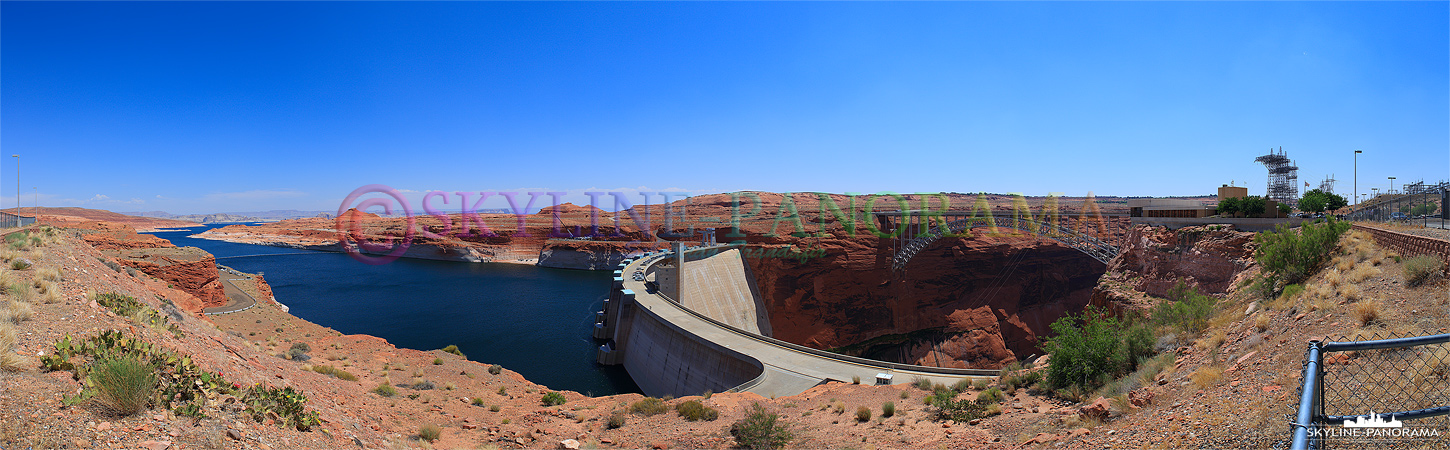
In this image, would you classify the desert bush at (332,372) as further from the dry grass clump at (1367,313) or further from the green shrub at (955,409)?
the dry grass clump at (1367,313)

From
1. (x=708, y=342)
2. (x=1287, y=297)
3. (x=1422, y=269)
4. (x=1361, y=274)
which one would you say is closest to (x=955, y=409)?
(x=1287, y=297)

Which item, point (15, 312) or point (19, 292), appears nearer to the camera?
point (15, 312)

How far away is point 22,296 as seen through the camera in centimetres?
777

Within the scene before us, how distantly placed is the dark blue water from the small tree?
2913cm

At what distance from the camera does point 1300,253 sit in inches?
477

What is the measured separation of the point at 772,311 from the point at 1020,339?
730 inches

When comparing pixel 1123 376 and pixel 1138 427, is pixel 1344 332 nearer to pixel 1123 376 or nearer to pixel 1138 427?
pixel 1123 376

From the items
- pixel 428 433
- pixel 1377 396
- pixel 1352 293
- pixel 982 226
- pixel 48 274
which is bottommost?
pixel 428 433

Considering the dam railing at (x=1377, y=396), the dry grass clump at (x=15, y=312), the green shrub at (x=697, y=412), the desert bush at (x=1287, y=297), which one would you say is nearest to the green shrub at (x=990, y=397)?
the dam railing at (x=1377, y=396)

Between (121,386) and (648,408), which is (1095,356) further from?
(121,386)

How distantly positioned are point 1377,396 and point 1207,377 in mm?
1873

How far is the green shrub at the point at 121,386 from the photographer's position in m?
5.34

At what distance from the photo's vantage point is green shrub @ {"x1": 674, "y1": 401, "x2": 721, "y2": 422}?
11.8 meters

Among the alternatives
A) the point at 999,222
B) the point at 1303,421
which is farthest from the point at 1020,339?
the point at 1303,421
